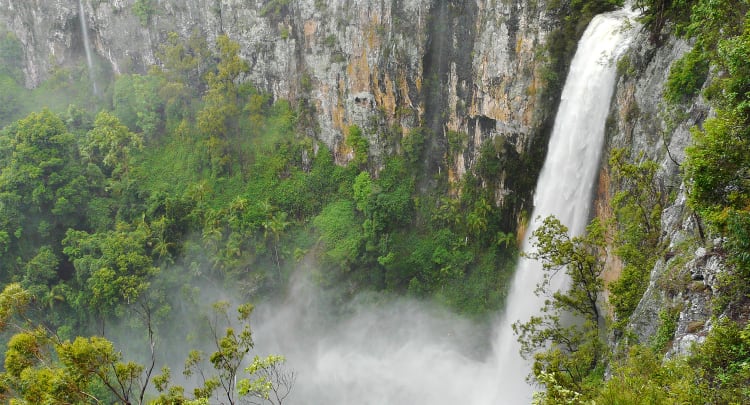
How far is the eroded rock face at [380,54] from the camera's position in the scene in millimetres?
23359

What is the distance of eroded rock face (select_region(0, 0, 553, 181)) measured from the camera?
2336cm

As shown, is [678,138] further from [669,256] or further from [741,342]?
[741,342]

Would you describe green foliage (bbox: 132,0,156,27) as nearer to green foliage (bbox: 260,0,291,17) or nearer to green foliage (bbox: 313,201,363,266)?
green foliage (bbox: 260,0,291,17)

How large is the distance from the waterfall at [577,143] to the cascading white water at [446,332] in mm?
Result: 37

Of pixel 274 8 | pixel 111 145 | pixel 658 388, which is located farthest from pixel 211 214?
pixel 658 388

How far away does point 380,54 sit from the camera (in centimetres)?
2825

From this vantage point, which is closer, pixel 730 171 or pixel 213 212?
pixel 730 171

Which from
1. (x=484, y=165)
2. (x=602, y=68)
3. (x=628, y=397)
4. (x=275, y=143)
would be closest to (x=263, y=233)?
(x=275, y=143)

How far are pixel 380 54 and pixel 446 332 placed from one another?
15.4m

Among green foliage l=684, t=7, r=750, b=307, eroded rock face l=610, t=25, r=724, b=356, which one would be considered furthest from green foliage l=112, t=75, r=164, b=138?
green foliage l=684, t=7, r=750, b=307

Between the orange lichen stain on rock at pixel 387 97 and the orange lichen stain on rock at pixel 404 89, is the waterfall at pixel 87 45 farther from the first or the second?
the orange lichen stain on rock at pixel 404 89

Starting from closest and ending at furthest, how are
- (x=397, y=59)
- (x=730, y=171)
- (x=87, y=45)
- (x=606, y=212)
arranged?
(x=730, y=171)
(x=606, y=212)
(x=397, y=59)
(x=87, y=45)

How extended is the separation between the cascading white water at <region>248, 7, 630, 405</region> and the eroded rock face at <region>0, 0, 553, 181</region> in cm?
351

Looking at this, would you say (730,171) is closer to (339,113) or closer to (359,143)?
(359,143)
